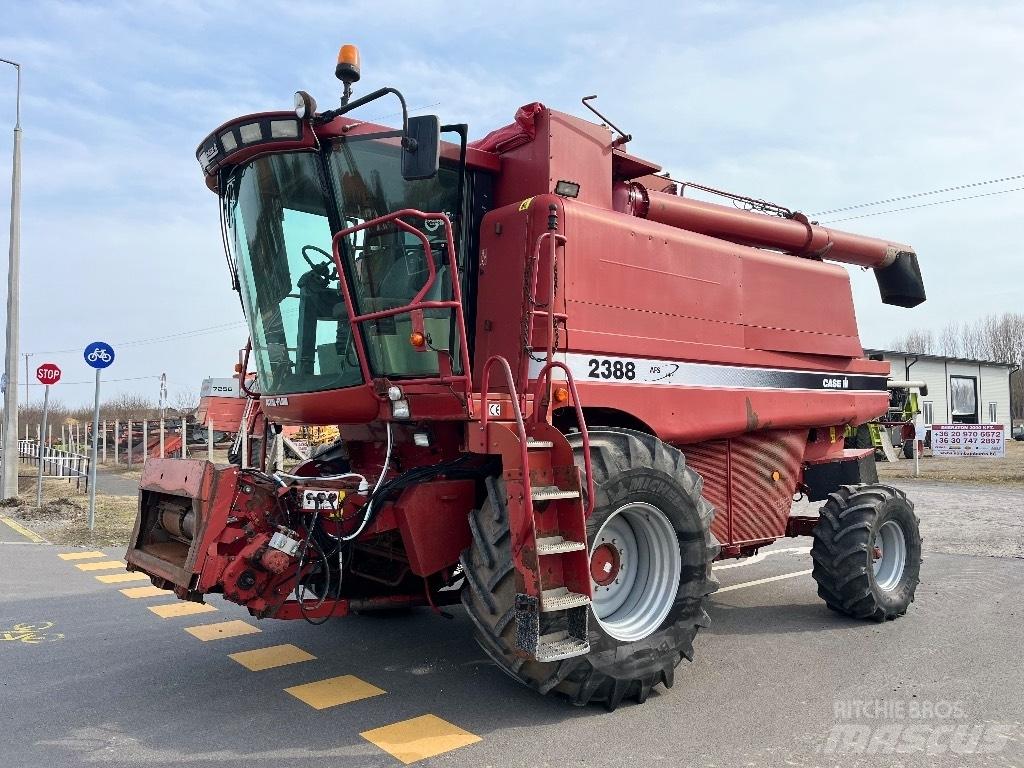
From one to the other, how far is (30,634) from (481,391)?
4284mm

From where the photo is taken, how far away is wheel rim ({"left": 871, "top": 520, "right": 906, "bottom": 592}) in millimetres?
6574

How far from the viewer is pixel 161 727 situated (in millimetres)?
4145

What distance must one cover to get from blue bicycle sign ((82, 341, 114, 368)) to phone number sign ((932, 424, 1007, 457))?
21582 millimetres

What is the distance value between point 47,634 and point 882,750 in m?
5.72

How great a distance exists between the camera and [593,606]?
4492mm

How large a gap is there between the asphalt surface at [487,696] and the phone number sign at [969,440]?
17.7 metres

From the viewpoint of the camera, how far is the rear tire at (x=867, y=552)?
6.10 meters

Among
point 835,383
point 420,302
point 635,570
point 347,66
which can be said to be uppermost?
point 347,66

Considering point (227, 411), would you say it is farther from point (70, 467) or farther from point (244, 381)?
point (70, 467)

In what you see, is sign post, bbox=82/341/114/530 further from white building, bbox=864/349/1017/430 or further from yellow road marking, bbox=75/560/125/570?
white building, bbox=864/349/1017/430

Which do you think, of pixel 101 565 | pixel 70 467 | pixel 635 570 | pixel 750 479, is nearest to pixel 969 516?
pixel 750 479

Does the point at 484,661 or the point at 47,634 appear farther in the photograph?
the point at 47,634

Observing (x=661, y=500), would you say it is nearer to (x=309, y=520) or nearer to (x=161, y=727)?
(x=309, y=520)

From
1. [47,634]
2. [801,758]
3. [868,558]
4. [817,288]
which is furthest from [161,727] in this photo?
[817,288]
